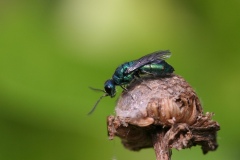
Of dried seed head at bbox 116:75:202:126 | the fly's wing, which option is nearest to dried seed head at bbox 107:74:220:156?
dried seed head at bbox 116:75:202:126

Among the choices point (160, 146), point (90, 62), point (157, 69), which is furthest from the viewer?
point (90, 62)

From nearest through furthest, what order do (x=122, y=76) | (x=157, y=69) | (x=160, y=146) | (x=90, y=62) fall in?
(x=160, y=146) → (x=157, y=69) → (x=122, y=76) → (x=90, y=62)

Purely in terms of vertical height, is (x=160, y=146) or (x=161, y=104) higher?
(x=161, y=104)

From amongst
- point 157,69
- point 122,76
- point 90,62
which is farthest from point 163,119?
point 90,62

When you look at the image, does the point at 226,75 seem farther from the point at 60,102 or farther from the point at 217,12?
the point at 60,102

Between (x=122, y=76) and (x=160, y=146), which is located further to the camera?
(x=122, y=76)

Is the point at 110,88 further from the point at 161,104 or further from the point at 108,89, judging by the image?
the point at 161,104

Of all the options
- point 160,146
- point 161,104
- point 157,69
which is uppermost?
point 157,69
